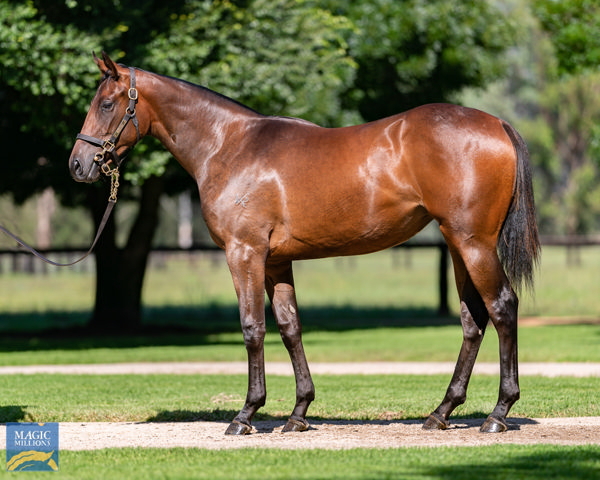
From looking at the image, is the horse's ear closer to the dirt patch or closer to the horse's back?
the horse's back

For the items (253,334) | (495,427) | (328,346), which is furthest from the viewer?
(328,346)

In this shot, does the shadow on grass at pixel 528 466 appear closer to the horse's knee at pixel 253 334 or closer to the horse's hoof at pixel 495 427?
the horse's hoof at pixel 495 427

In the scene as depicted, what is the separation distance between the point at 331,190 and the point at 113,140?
6.06 feet

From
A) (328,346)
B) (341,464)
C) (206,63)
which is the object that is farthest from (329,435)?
(206,63)

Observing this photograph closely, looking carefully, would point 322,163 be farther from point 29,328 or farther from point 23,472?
point 29,328

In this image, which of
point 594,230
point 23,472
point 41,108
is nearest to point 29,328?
point 41,108

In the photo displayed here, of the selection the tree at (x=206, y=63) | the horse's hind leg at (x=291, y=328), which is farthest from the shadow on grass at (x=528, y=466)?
the tree at (x=206, y=63)

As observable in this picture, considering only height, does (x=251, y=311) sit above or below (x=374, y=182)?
below

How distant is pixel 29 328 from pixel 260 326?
667 inches

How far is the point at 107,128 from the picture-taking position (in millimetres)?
8023

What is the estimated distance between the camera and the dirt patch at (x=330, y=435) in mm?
7207

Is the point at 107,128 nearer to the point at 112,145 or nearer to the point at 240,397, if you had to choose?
the point at 112,145

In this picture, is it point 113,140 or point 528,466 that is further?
point 113,140

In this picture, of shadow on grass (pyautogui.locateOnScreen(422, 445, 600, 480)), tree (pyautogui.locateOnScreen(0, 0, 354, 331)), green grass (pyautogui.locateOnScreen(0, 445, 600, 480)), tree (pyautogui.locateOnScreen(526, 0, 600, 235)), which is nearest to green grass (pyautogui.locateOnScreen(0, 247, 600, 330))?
tree (pyautogui.locateOnScreen(526, 0, 600, 235))
